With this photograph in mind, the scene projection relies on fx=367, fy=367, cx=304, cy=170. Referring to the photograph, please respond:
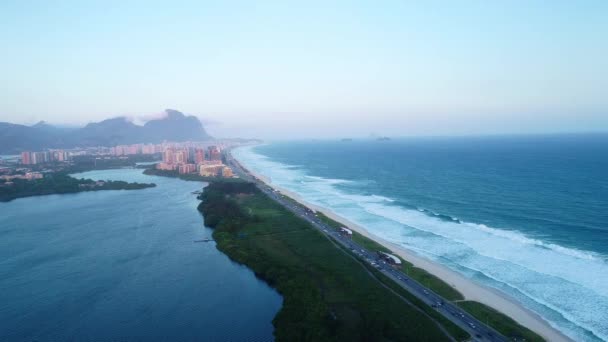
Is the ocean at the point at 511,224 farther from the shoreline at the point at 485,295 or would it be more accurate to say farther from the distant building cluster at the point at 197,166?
the distant building cluster at the point at 197,166

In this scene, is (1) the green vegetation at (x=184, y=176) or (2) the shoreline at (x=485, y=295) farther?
(1) the green vegetation at (x=184, y=176)

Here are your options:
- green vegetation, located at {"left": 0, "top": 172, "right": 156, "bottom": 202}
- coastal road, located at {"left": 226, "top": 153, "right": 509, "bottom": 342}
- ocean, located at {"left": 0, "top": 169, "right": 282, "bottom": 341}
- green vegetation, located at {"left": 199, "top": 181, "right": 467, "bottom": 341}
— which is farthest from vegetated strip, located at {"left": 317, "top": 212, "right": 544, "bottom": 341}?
green vegetation, located at {"left": 0, "top": 172, "right": 156, "bottom": 202}

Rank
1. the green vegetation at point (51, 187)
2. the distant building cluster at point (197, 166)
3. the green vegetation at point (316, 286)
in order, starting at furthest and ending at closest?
the distant building cluster at point (197, 166), the green vegetation at point (51, 187), the green vegetation at point (316, 286)

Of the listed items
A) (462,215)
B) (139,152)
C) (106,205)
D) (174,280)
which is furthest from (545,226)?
(139,152)

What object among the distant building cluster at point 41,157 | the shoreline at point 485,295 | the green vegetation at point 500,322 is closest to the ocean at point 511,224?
the shoreline at point 485,295

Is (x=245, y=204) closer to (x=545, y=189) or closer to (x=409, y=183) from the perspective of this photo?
(x=409, y=183)

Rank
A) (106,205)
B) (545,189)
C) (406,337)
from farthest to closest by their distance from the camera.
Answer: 1. (106,205)
2. (545,189)
3. (406,337)
